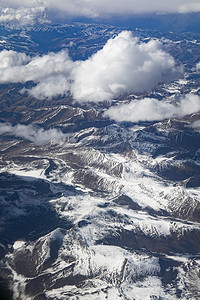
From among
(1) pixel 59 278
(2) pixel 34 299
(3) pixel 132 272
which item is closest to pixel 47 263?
(1) pixel 59 278

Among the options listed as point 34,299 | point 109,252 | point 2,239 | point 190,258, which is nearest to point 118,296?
point 109,252

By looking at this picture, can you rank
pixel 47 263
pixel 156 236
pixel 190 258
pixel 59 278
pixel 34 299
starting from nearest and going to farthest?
pixel 34 299 < pixel 59 278 < pixel 47 263 < pixel 190 258 < pixel 156 236

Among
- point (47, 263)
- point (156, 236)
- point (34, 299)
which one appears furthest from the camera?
point (156, 236)

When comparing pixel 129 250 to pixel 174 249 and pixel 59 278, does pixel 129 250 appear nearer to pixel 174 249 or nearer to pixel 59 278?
pixel 174 249

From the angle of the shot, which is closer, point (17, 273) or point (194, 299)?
point (194, 299)

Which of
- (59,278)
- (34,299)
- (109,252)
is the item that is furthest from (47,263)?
(109,252)

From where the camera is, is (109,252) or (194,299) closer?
(194,299)

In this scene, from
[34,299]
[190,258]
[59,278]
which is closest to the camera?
[34,299]

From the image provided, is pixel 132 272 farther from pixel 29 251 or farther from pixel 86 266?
pixel 29 251

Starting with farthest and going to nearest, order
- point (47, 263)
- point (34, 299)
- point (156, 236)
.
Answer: point (156, 236) → point (47, 263) → point (34, 299)
